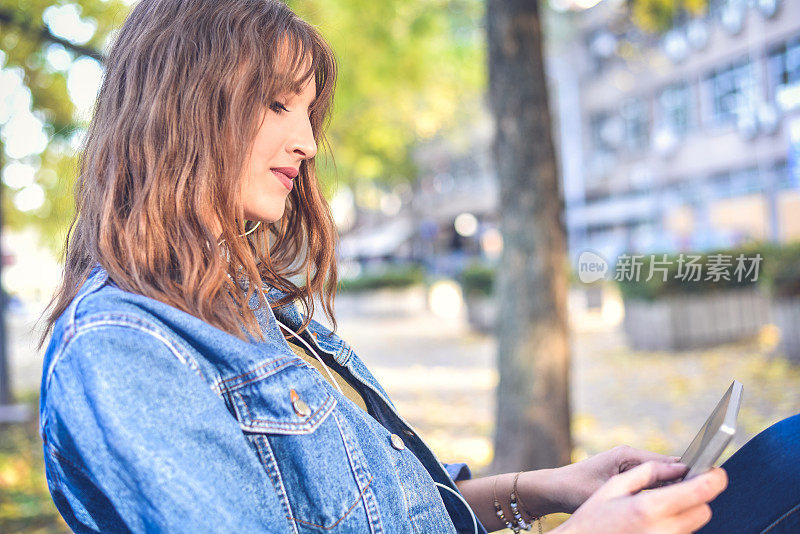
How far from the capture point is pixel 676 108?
23578mm

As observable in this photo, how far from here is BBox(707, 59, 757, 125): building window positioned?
64.8 feet

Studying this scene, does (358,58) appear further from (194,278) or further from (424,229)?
(424,229)

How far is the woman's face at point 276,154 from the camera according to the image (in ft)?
4.33

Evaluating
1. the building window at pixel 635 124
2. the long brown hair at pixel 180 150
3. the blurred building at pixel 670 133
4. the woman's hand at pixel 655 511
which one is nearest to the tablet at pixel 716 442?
the woman's hand at pixel 655 511

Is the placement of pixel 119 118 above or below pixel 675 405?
above

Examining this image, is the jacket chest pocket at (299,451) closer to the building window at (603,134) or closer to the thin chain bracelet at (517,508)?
the thin chain bracelet at (517,508)

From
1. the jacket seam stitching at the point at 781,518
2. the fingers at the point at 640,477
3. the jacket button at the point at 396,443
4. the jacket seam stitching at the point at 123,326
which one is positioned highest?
the jacket seam stitching at the point at 123,326

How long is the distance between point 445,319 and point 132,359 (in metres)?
14.6

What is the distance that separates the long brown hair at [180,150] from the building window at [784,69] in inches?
552

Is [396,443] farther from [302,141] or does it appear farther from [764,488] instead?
[764,488]

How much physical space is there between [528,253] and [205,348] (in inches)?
132

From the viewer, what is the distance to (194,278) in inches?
44.7

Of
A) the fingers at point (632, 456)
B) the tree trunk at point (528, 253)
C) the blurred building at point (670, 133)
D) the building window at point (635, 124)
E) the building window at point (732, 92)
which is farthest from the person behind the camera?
the building window at point (635, 124)

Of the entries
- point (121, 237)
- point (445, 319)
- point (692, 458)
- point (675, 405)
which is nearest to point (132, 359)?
point (121, 237)
